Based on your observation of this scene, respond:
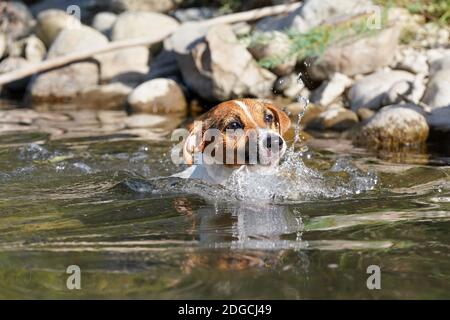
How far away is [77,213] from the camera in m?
4.81

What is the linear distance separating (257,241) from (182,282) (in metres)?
0.75

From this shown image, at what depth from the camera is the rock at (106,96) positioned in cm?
1198

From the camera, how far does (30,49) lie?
14109mm

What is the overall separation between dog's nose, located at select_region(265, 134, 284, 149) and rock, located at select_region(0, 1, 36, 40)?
31.3 feet

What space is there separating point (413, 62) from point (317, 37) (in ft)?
4.77

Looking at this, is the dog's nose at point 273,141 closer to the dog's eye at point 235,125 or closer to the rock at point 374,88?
the dog's eye at point 235,125

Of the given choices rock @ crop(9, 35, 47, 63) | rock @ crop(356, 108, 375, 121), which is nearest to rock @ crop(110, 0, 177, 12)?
rock @ crop(9, 35, 47, 63)

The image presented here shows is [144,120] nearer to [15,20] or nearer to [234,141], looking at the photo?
[234,141]

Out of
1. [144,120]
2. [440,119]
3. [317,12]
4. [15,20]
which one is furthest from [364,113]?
[15,20]

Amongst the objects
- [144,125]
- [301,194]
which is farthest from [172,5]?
[301,194]

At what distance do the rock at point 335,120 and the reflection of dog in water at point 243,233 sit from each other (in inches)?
163

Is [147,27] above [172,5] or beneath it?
beneath

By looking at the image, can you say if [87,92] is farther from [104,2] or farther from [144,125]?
[104,2]

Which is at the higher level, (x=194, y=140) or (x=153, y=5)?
(x=153, y=5)
